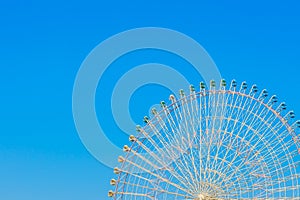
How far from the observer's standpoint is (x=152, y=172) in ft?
98.8

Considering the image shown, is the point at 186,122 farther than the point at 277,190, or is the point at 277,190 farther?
the point at 186,122

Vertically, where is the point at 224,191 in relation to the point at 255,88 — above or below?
below

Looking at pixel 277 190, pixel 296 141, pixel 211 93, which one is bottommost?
pixel 277 190

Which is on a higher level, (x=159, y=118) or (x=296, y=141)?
(x=159, y=118)

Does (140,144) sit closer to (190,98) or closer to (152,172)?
(152,172)

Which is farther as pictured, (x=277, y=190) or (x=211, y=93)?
(x=211, y=93)

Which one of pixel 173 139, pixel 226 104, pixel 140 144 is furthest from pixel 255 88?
pixel 140 144

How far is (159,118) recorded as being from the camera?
102ft

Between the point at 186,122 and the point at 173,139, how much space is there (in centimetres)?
140

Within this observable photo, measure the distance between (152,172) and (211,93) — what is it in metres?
5.84

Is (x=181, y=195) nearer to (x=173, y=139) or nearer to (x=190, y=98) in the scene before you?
(x=173, y=139)

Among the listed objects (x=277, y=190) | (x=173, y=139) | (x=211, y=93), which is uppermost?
(x=211, y=93)

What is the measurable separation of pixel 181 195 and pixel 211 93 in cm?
625

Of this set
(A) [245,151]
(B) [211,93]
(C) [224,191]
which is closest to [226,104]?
(B) [211,93]
